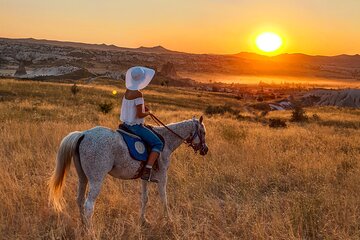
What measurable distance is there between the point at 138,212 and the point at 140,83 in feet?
7.24

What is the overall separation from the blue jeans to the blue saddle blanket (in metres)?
0.07

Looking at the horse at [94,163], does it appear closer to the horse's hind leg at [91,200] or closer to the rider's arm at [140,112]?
the horse's hind leg at [91,200]

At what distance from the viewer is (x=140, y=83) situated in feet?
20.1

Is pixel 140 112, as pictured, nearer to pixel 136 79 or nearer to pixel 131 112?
pixel 131 112

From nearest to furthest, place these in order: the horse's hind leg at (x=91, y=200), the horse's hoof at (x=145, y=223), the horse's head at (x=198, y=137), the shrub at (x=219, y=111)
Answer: the horse's hind leg at (x=91, y=200)
the horse's hoof at (x=145, y=223)
the horse's head at (x=198, y=137)
the shrub at (x=219, y=111)

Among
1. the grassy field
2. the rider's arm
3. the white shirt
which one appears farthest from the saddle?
the grassy field

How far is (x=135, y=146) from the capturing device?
594 centimetres

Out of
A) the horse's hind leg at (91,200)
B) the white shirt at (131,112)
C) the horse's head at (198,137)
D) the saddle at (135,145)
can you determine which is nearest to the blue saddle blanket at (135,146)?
the saddle at (135,145)

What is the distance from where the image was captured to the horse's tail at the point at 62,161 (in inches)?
221

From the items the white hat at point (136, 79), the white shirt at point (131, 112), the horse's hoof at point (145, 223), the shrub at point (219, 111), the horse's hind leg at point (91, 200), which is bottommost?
the shrub at point (219, 111)

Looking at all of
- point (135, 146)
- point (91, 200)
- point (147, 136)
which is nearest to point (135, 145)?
point (135, 146)

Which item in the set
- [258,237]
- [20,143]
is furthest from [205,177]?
[20,143]

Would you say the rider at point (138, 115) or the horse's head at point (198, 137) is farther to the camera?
→ the horse's head at point (198, 137)

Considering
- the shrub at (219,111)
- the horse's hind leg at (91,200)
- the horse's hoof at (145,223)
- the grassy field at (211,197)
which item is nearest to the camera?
the horse's hind leg at (91,200)
